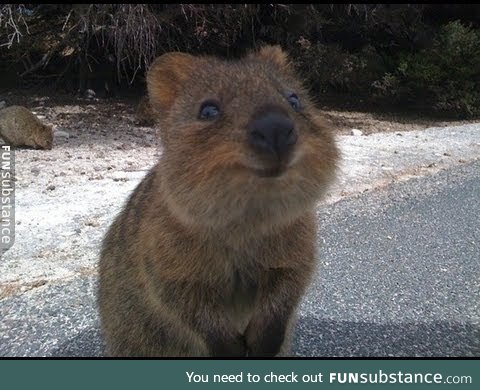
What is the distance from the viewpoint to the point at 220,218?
1.93 meters

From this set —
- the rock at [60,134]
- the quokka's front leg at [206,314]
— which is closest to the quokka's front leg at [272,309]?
the quokka's front leg at [206,314]

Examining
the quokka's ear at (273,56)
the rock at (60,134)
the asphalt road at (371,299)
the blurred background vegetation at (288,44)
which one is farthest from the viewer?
the blurred background vegetation at (288,44)

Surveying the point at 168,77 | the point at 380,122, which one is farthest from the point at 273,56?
the point at 380,122

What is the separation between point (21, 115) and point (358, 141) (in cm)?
498

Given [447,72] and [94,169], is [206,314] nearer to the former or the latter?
[94,169]

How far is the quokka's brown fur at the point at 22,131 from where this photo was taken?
700 centimetres

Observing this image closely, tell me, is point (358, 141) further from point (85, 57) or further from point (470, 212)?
point (85, 57)

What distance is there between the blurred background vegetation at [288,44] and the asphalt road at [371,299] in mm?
5079

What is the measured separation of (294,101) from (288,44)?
9.53 meters

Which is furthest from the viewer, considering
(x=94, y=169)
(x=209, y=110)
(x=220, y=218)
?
(x=94, y=169)

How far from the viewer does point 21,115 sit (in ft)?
23.1

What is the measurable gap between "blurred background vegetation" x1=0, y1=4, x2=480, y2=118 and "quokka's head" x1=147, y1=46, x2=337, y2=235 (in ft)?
22.6

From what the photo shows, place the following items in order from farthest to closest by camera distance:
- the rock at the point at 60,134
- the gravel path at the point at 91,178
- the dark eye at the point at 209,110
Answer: the rock at the point at 60,134 < the gravel path at the point at 91,178 < the dark eye at the point at 209,110

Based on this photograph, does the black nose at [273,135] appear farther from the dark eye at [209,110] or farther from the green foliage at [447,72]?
the green foliage at [447,72]
